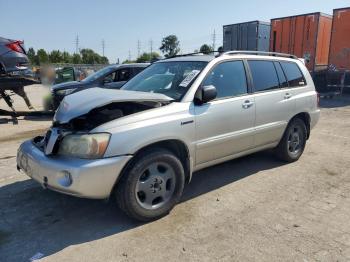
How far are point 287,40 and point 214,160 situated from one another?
1337 cm

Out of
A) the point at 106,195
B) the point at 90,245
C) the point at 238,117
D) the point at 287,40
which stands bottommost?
the point at 90,245

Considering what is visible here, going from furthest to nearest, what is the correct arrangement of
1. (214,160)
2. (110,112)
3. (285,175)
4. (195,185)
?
(285,175) < (195,185) < (214,160) < (110,112)

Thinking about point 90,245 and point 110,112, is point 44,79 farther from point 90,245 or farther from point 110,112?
point 90,245

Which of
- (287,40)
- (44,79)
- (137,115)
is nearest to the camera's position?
(137,115)

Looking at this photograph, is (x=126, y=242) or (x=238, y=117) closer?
(x=126, y=242)

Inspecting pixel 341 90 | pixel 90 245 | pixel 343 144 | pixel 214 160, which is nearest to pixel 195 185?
A: pixel 214 160

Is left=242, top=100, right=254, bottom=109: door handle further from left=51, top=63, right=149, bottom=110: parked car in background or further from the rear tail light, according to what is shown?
the rear tail light

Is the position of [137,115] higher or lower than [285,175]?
higher

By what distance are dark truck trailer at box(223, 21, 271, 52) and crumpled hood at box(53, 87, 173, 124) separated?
13.5 meters

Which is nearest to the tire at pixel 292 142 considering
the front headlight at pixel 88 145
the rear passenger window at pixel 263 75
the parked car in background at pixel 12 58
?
the rear passenger window at pixel 263 75

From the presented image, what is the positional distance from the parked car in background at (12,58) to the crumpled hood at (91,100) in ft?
20.2

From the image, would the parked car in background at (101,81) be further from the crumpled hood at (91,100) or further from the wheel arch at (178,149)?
the wheel arch at (178,149)

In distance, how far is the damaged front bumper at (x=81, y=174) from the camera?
131 inches

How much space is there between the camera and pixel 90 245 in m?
3.37
